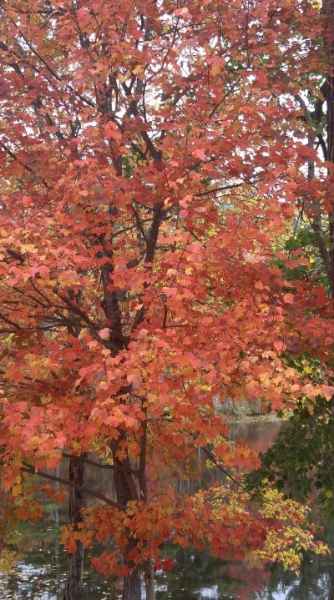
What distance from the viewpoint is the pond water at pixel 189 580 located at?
16.2m

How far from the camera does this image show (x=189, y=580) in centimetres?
1767

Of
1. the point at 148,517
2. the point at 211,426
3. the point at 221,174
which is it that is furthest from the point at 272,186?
the point at 148,517

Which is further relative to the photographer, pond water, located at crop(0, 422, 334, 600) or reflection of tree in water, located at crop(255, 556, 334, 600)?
reflection of tree in water, located at crop(255, 556, 334, 600)

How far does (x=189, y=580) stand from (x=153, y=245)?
1311cm

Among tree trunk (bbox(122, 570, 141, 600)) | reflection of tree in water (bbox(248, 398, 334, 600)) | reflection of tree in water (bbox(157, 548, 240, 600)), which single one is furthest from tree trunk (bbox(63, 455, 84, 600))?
reflection of tree in water (bbox(157, 548, 240, 600))

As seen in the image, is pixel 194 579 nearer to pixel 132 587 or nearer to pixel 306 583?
pixel 306 583

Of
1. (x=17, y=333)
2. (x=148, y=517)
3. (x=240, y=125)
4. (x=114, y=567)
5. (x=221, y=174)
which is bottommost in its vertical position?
(x=114, y=567)

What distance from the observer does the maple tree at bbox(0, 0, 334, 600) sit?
512 centimetres

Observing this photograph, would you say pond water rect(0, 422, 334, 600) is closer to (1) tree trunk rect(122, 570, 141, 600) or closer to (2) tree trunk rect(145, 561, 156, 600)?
(1) tree trunk rect(122, 570, 141, 600)

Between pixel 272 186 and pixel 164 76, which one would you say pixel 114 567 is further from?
pixel 164 76

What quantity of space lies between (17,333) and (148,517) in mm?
2379

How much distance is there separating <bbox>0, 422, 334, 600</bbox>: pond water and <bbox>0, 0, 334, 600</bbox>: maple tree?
945 centimetres

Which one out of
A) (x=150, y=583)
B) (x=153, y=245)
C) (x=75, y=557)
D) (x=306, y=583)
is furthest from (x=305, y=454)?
(x=306, y=583)

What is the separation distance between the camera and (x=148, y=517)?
6648mm
